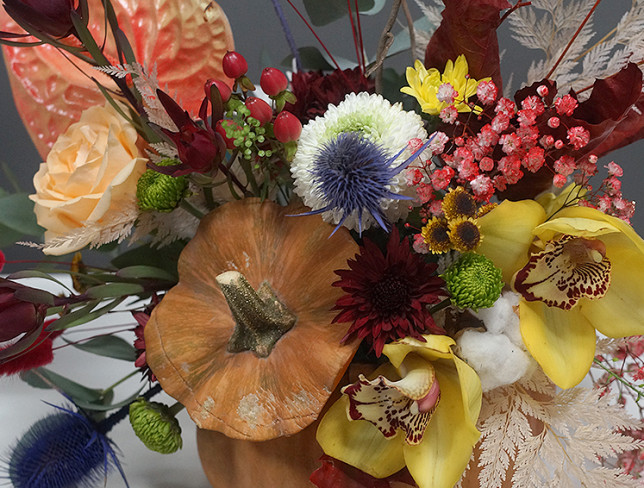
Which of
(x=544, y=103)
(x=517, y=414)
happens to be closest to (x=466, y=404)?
(x=517, y=414)

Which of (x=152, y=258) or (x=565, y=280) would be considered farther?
(x=152, y=258)

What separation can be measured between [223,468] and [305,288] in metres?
0.21

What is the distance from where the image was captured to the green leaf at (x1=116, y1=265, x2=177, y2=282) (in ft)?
1.82

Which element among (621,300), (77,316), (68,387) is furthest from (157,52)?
(621,300)

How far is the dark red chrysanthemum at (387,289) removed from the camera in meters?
0.45

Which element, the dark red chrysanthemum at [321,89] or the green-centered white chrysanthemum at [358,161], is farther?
the dark red chrysanthemum at [321,89]

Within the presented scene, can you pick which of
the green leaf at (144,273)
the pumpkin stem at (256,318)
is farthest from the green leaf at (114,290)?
the pumpkin stem at (256,318)

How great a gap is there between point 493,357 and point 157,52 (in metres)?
0.44

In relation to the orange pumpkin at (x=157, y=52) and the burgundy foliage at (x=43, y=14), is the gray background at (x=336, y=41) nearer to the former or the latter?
the orange pumpkin at (x=157, y=52)

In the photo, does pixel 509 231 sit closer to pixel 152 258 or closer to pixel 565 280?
pixel 565 280

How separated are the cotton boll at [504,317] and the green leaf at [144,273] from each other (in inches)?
12.1

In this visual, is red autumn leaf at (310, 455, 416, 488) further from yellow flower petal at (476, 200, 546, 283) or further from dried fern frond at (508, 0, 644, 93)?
dried fern frond at (508, 0, 644, 93)

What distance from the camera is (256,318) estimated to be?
50 centimetres

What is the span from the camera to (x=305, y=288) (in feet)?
1.68
